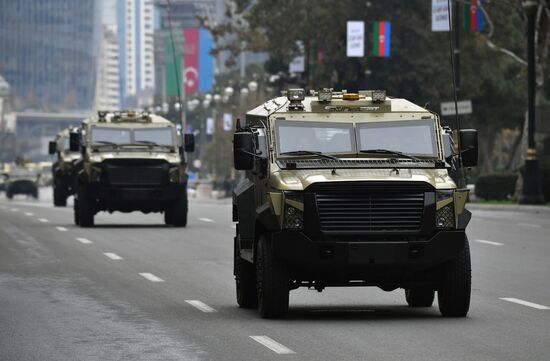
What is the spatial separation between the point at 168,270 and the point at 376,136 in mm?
7135

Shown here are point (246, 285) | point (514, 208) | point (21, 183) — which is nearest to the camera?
point (246, 285)

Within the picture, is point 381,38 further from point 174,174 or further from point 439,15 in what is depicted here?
point 174,174

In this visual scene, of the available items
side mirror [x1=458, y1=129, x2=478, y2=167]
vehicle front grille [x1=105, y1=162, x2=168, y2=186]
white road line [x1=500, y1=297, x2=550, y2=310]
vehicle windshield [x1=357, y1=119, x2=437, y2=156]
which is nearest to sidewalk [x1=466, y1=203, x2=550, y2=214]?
vehicle front grille [x1=105, y1=162, x2=168, y2=186]

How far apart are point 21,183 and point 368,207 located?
75683 millimetres

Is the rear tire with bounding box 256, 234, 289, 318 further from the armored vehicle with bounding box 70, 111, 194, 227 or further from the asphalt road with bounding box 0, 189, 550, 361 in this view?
the armored vehicle with bounding box 70, 111, 194, 227

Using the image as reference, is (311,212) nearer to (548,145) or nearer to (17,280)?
(17,280)

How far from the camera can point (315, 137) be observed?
15.6 m

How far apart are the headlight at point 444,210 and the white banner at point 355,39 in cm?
5296

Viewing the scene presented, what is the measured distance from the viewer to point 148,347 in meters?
12.7

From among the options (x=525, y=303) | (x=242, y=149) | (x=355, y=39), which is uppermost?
(x=355, y=39)

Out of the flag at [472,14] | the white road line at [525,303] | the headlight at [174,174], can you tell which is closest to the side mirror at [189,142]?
the headlight at [174,174]

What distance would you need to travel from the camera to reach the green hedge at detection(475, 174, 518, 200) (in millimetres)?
56719

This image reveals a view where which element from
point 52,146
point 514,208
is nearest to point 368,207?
point 514,208

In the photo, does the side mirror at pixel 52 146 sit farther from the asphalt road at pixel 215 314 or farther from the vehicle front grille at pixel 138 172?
the asphalt road at pixel 215 314
